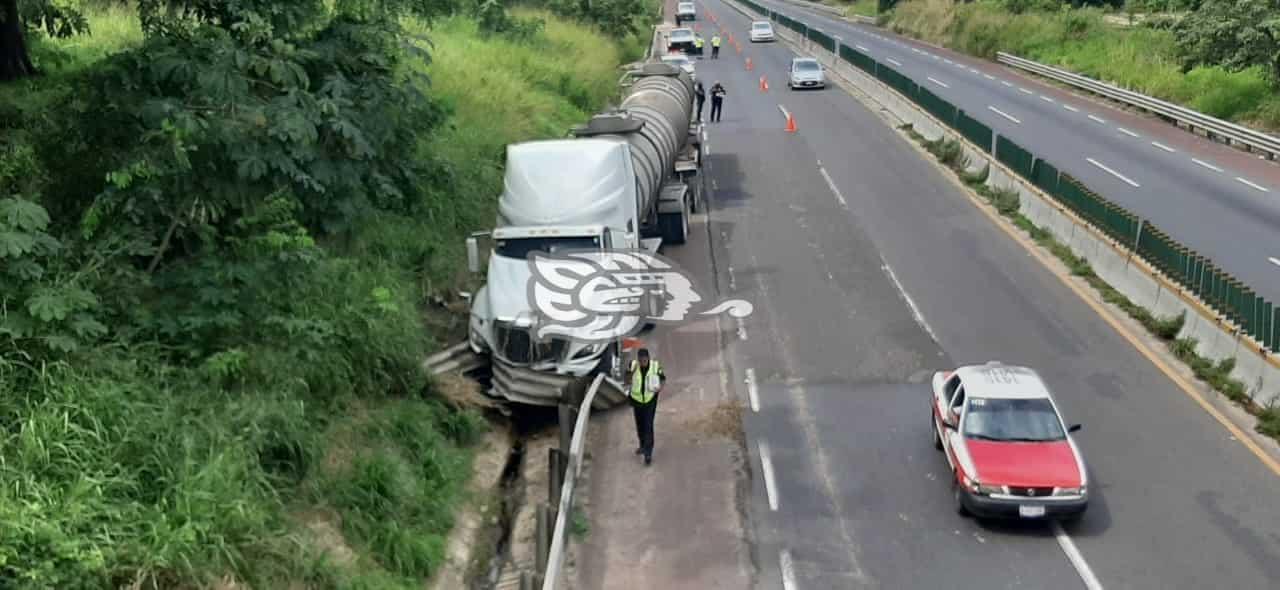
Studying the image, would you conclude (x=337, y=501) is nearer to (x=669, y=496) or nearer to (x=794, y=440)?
(x=669, y=496)

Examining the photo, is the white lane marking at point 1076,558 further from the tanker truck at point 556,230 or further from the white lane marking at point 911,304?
the white lane marking at point 911,304

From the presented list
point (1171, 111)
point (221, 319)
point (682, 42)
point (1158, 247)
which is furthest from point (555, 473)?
point (682, 42)

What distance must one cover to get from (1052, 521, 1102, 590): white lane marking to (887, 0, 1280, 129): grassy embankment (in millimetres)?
29757

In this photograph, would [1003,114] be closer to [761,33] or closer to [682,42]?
[682,42]

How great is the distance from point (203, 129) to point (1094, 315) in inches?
592

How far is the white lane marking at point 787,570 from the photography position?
468 inches

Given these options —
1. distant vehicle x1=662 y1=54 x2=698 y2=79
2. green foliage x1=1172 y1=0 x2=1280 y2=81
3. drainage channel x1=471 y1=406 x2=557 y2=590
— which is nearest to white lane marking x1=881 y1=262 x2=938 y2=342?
drainage channel x1=471 y1=406 x2=557 y2=590

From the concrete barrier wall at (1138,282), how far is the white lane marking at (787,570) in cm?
769

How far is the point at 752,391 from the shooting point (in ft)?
56.4

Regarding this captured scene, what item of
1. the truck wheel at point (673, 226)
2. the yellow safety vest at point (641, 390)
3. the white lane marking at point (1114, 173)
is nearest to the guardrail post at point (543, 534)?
the yellow safety vest at point (641, 390)

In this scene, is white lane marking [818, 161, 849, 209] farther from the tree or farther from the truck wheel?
the tree

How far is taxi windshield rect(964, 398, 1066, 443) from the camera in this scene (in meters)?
13.4

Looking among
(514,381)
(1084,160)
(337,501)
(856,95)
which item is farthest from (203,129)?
(856,95)

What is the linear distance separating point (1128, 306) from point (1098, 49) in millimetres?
39319
